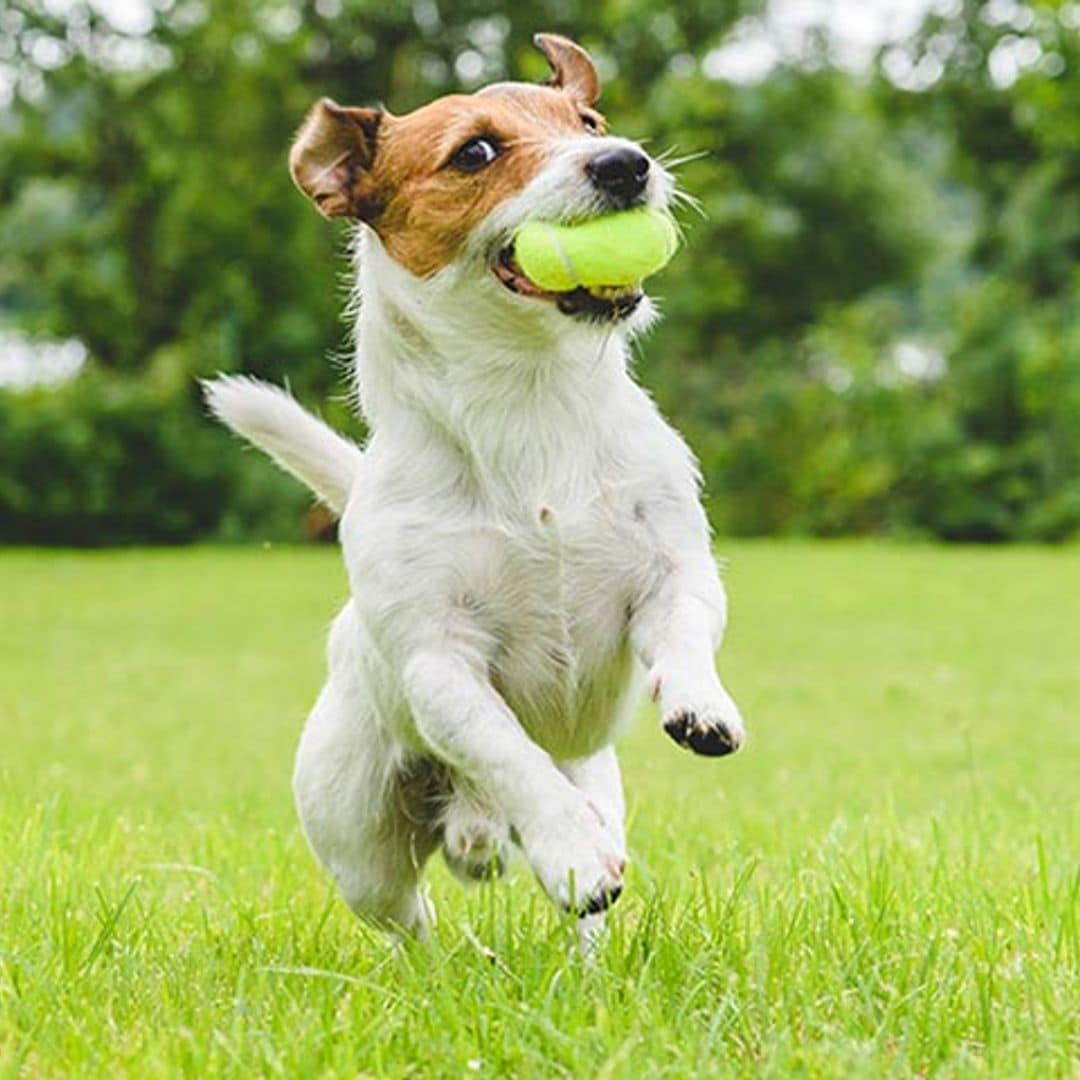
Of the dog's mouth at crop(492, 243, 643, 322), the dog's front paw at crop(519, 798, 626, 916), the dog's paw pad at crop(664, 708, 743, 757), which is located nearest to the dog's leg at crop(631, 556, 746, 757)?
the dog's paw pad at crop(664, 708, 743, 757)

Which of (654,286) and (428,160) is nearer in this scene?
(428,160)

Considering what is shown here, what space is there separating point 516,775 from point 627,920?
0.78m

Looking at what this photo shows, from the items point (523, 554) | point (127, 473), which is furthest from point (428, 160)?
point (127, 473)

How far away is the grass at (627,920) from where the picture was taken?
2887 mm

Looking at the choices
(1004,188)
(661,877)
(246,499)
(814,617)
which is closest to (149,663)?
(814,617)

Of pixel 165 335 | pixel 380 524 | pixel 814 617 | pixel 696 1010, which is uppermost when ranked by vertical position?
pixel 165 335

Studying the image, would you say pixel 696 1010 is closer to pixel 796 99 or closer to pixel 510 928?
pixel 510 928

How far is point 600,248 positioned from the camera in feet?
11.6

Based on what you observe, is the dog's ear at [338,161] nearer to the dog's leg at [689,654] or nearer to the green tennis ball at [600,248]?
the green tennis ball at [600,248]

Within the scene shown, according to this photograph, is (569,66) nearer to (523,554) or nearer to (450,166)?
(450,166)

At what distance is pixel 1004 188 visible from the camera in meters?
31.2

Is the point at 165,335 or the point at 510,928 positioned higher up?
the point at 165,335

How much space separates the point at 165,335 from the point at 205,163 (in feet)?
7.87

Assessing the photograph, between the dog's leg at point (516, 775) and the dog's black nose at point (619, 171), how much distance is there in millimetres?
923
